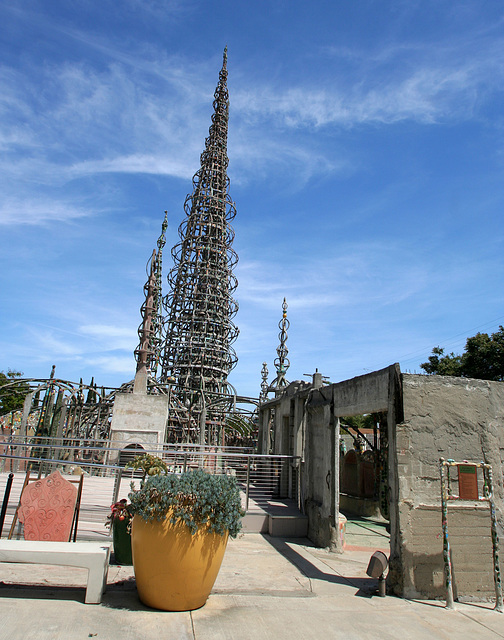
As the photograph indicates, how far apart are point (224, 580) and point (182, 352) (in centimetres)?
4156

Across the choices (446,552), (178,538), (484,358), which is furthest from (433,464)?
(484,358)

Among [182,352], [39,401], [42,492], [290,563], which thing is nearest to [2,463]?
[39,401]

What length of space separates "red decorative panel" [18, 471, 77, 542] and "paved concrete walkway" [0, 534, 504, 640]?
19.8 inches

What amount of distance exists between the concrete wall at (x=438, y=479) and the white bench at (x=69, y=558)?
404cm

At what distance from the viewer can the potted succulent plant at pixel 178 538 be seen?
506cm

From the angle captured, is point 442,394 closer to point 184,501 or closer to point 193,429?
point 184,501

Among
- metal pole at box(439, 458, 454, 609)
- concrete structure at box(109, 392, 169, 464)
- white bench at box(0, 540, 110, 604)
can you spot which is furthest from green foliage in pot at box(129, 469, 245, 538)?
concrete structure at box(109, 392, 169, 464)

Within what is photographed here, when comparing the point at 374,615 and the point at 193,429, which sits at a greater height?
the point at 193,429

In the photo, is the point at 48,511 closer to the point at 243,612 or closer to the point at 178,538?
the point at 178,538

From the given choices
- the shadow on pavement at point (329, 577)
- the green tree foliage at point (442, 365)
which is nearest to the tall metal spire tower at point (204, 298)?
the green tree foliage at point (442, 365)

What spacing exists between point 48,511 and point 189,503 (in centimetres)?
281

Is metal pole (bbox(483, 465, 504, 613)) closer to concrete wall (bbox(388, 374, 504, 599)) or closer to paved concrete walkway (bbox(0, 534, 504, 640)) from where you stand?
paved concrete walkway (bbox(0, 534, 504, 640))

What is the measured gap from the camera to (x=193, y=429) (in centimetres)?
3306

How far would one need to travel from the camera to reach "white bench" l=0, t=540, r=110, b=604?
5148 millimetres
